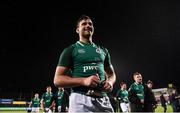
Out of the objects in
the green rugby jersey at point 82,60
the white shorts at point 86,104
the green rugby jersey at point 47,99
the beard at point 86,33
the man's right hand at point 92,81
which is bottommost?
→ the white shorts at point 86,104

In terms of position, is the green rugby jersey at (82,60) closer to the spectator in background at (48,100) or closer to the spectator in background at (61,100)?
the spectator in background at (61,100)

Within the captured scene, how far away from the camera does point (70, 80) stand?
3.70 metres

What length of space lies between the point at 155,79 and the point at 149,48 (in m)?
7.56

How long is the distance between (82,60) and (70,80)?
305 mm

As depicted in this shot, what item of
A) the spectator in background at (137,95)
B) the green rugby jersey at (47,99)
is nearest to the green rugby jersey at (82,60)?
the spectator in background at (137,95)

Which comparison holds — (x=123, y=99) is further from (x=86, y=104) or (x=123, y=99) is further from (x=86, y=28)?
(x=86, y=104)

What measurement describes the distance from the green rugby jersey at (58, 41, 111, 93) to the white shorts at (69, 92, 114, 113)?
249 mm

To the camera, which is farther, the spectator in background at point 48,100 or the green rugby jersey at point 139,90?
the spectator in background at point 48,100

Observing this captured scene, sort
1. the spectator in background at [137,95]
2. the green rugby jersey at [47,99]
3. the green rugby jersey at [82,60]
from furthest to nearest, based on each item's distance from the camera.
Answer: the green rugby jersey at [47,99]
the spectator in background at [137,95]
the green rugby jersey at [82,60]

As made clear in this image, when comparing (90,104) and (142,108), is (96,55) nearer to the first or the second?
(90,104)

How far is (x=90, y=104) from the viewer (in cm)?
374

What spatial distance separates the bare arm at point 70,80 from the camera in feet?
11.8

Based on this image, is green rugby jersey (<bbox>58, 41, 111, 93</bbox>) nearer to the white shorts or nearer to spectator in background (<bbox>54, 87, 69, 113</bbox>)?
the white shorts

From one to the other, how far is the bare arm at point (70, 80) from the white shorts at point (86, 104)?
17 centimetres
